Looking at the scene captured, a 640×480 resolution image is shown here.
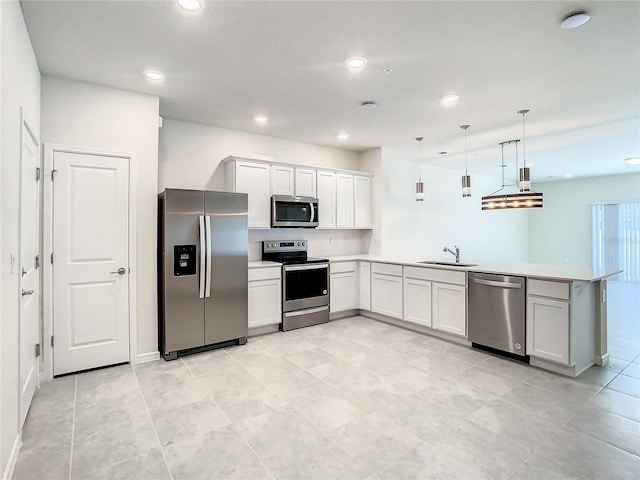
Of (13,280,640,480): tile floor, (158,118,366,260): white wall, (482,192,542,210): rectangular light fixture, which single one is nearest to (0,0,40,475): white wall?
(13,280,640,480): tile floor

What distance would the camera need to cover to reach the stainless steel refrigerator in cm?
349

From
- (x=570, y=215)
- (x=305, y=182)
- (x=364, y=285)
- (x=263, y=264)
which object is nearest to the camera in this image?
(x=263, y=264)

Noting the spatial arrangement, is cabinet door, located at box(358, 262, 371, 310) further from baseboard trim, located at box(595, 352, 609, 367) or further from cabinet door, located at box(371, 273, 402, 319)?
baseboard trim, located at box(595, 352, 609, 367)

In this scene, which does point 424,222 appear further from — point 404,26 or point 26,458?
point 26,458

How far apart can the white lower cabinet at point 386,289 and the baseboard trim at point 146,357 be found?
2.93 m

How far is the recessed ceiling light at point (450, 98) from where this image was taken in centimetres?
355

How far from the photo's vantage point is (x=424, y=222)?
704 cm

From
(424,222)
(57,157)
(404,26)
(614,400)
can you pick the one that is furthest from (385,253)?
(57,157)

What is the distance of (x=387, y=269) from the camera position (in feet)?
15.8

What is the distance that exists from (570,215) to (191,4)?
10.4 meters

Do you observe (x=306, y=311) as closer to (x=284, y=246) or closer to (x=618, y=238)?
(x=284, y=246)

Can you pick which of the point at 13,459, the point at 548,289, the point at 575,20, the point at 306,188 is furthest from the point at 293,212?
the point at 13,459

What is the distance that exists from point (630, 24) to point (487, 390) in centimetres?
286

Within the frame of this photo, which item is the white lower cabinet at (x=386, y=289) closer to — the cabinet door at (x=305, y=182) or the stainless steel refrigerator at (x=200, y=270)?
the cabinet door at (x=305, y=182)
